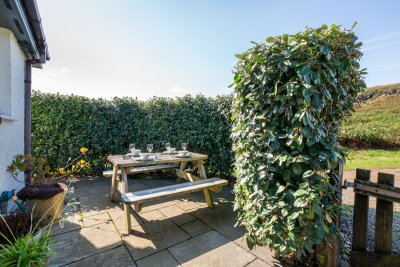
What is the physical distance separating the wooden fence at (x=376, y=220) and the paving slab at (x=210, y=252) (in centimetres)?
117

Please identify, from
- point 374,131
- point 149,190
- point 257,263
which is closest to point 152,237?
point 149,190

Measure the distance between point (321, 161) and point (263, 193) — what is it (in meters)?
0.60

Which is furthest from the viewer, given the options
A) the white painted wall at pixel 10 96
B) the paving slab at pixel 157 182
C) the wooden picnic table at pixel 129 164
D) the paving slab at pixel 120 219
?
the paving slab at pixel 157 182

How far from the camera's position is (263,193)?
1834 mm

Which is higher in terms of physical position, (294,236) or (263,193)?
(263,193)

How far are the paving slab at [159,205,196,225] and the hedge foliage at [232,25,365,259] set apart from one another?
1.31 m

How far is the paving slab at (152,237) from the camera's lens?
2.23 m

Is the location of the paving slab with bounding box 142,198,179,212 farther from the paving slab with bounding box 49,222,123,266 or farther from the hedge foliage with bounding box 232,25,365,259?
the hedge foliage with bounding box 232,25,365,259

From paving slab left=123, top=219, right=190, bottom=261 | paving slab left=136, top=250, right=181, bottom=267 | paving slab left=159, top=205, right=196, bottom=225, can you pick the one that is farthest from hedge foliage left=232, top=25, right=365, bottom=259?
paving slab left=159, top=205, right=196, bottom=225

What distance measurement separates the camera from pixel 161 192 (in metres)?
2.72

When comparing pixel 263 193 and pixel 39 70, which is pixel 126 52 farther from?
pixel 263 193

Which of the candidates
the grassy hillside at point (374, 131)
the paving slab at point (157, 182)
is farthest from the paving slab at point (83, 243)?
the grassy hillside at point (374, 131)

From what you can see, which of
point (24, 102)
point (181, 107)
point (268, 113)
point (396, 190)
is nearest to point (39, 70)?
point (24, 102)

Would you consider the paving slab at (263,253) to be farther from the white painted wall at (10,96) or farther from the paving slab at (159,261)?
the white painted wall at (10,96)
